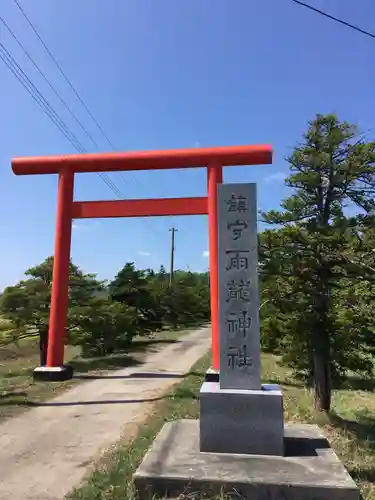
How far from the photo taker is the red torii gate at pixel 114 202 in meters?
9.57

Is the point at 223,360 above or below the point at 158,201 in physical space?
below

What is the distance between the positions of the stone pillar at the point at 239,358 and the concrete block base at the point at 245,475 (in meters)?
0.18

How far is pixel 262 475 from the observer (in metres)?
3.81

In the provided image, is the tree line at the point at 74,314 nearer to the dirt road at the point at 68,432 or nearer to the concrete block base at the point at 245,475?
the dirt road at the point at 68,432

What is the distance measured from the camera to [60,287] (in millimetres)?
9859

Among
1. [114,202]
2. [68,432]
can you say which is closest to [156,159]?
[114,202]

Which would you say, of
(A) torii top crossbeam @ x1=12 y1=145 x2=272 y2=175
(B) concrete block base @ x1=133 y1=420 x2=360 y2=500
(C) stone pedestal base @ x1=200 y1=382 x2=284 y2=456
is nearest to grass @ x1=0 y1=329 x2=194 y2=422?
(B) concrete block base @ x1=133 y1=420 x2=360 y2=500

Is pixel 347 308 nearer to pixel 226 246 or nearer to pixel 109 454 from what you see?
pixel 226 246

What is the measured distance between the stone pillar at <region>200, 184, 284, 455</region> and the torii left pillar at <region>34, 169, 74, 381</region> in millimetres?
5748

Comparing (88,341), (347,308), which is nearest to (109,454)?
(347,308)

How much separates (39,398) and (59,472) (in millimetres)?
3774

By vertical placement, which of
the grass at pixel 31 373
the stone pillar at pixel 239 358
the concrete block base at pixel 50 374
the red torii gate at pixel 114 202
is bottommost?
the grass at pixel 31 373

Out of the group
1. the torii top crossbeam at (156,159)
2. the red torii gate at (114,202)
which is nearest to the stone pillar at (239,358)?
the red torii gate at (114,202)

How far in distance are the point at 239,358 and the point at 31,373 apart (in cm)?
822
